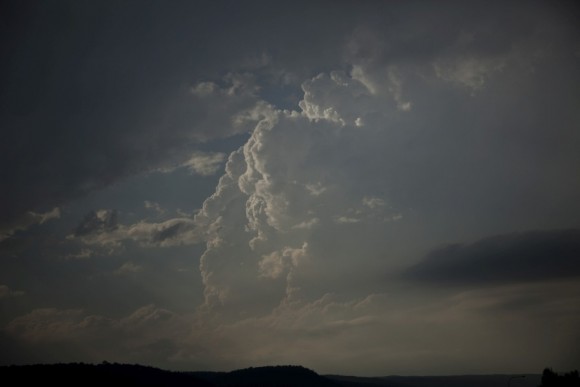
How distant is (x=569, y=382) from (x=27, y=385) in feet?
673

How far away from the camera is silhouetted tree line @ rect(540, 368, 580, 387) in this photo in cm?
10631

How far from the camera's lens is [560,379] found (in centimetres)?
10912

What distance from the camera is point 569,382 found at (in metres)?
106

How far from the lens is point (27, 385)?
648 feet

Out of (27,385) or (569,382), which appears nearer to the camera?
(569,382)

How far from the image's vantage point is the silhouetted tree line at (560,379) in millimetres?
106312
